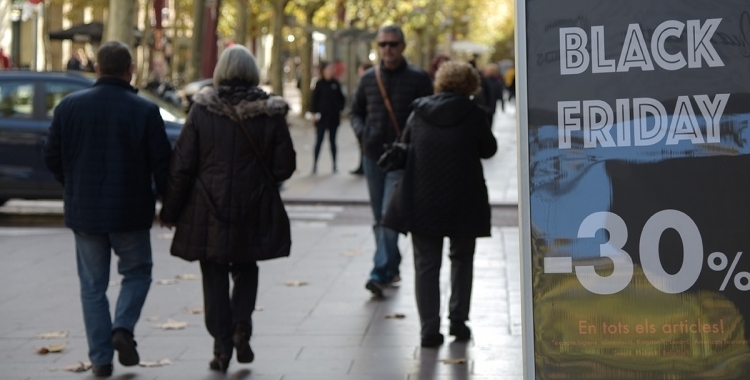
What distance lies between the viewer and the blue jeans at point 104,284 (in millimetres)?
Answer: 6664

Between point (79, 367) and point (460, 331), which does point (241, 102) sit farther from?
point (460, 331)

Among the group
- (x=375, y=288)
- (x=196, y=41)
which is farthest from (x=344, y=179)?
(x=196, y=41)

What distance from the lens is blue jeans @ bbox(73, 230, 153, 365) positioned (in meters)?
6.66

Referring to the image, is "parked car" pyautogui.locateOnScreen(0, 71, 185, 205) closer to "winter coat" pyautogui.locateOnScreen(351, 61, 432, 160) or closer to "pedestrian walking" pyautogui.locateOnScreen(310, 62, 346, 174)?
"winter coat" pyautogui.locateOnScreen(351, 61, 432, 160)

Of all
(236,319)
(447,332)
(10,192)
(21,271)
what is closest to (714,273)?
(236,319)

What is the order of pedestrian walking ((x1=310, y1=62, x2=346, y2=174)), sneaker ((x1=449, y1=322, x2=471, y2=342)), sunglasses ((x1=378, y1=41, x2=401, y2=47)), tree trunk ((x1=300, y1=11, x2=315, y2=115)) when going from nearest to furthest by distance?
sneaker ((x1=449, y1=322, x2=471, y2=342)) < sunglasses ((x1=378, y1=41, x2=401, y2=47)) < pedestrian walking ((x1=310, y1=62, x2=346, y2=174)) < tree trunk ((x1=300, y1=11, x2=315, y2=115))

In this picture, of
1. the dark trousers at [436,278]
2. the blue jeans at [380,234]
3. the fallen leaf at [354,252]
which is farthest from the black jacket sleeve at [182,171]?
the fallen leaf at [354,252]

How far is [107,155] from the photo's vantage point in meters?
6.55

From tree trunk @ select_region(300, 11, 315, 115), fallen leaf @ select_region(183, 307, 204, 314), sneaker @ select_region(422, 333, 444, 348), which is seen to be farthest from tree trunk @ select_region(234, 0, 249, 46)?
sneaker @ select_region(422, 333, 444, 348)

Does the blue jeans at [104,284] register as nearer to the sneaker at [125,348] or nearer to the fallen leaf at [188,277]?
the sneaker at [125,348]

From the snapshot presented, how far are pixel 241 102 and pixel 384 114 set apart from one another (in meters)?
2.55

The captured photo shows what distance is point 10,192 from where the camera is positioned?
46.8 ft

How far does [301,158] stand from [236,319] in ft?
56.5

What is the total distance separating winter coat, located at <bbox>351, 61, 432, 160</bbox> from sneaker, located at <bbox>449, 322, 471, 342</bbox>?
6.02 feet
